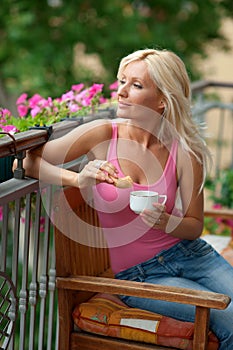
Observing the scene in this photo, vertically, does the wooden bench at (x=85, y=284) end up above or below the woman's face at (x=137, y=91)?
below

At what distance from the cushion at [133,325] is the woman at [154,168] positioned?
0.06 metres

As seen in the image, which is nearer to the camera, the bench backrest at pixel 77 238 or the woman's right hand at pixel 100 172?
the woman's right hand at pixel 100 172

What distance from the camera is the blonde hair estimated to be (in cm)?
235

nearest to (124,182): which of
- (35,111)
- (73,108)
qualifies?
(35,111)

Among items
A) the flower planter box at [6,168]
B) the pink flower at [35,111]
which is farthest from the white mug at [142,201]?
the pink flower at [35,111]

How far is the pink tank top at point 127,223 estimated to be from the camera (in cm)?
238

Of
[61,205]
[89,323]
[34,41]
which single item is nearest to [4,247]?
[61,205]

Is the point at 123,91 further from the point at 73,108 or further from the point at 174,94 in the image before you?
the point at 73,108

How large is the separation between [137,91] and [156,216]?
17.2 inches

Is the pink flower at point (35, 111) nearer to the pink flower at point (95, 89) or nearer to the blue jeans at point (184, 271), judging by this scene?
the pink flower at point (95, 89)

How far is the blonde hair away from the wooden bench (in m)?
0.41

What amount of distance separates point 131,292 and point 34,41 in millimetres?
5971

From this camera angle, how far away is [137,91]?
7.75ft

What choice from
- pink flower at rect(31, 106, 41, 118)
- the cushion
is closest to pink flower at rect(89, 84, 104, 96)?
pink flower at rect(31, 106, 41, 118)
